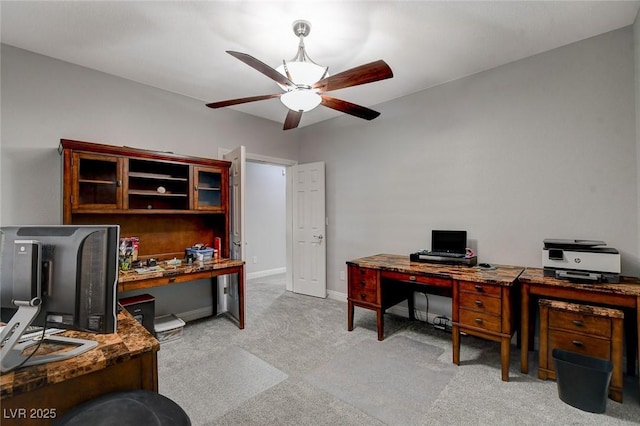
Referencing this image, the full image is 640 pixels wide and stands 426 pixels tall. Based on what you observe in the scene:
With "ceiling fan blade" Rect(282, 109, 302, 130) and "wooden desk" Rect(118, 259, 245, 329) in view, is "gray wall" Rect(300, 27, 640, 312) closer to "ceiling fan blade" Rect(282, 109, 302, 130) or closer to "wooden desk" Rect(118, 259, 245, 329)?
"ceiling fan blade" Rect(282, 109, 302, 130)

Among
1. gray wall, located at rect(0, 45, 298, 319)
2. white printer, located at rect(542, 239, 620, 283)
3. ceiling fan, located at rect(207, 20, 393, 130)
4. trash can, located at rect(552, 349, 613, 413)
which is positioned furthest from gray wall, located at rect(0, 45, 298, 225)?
trash can, located at rect(552, 349, 613, 413)

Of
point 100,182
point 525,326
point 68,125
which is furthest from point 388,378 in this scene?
point 68,125

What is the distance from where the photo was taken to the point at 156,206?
3.32 meters

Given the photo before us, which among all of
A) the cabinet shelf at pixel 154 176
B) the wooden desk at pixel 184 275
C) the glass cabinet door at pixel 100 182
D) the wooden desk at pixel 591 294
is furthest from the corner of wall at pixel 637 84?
the glass cabinet door at pixel 100 182

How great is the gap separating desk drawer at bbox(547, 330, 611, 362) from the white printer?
405mm

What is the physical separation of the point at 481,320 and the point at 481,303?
0.14m

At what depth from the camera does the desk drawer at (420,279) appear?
8.25ft

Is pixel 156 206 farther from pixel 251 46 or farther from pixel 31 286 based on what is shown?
pixel 31 286

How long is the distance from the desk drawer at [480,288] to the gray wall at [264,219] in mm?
3928

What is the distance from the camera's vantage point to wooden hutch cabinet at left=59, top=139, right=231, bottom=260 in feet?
8.52

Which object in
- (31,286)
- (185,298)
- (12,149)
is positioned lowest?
(185,298)

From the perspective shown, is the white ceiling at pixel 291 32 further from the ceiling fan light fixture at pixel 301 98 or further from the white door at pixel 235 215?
the white door at pixel 235 215

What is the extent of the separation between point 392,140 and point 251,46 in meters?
2.02

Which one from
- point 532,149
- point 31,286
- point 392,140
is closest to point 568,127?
point 532,149
